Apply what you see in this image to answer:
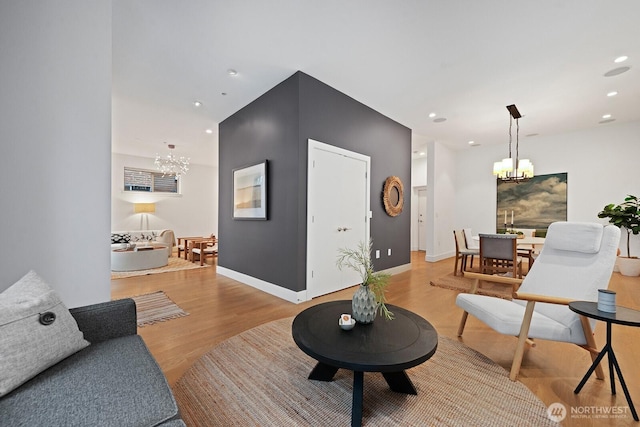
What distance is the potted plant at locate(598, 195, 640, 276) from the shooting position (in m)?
4.82

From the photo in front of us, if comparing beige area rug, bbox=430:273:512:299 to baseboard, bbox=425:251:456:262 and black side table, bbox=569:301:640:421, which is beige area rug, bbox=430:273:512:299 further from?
black side table, bbox=569:301:640:421

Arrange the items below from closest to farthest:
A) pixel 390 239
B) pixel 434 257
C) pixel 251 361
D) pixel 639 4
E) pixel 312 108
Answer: pixel 251 361 < pixel 639 4 < pixel 312 108 < pixel 390 239 < pixel 434 257

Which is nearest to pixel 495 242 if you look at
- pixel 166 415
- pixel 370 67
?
pixel 370 67

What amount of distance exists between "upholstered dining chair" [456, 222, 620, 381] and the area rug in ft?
9.56

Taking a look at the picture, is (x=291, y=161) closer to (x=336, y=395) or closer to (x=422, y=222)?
(x=336, y=395)

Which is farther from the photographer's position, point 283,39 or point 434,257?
point 434,257

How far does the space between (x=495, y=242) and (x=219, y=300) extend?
4230 millimetres

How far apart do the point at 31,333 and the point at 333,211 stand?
312 cm

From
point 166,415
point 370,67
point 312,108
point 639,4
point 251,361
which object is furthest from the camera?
point 312,108

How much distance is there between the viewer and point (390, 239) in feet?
16.4

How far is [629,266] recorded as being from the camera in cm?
491

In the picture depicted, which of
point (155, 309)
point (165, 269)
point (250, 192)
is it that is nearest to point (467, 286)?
point (250, 192)

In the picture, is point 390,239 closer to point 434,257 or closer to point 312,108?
point 434,257

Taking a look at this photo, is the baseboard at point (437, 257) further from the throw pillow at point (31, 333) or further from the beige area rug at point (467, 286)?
the throw pillow at point (31, 333)
